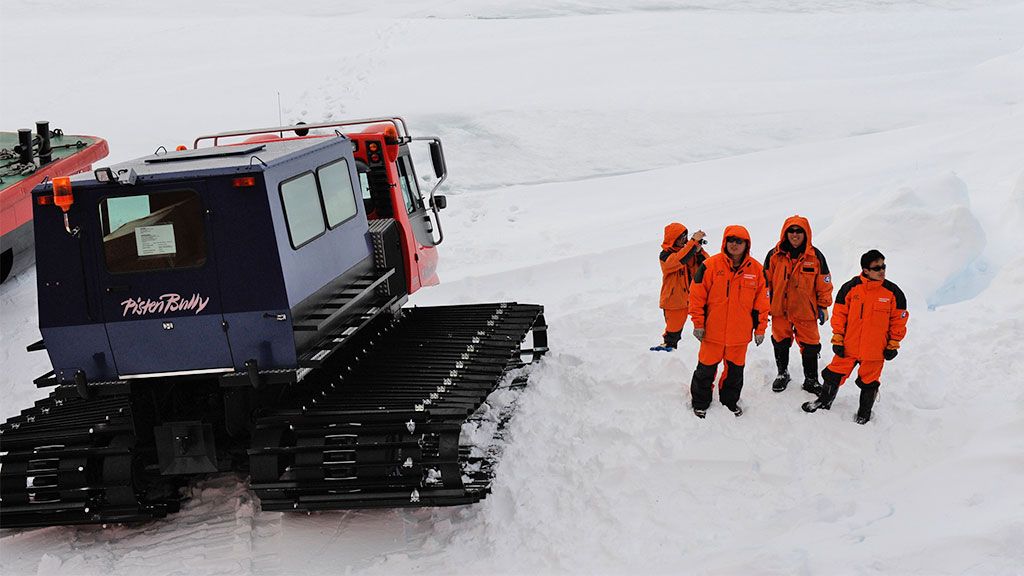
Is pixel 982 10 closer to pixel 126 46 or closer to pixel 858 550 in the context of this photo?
pixel 126 46

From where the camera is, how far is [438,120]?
18.1 metres

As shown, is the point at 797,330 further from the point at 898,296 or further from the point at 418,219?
the point at 418,219

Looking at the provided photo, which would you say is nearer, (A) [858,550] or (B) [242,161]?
(A) [858,550]

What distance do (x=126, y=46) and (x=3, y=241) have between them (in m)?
15.9

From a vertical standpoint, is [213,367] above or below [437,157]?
below

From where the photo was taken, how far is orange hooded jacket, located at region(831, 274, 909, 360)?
22.2 feet

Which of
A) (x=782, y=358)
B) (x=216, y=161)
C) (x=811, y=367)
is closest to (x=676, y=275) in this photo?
(x=782, y=358)

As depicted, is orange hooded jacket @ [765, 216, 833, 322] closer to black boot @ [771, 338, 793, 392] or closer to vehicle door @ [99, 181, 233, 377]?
black boot @ [771, 338, 793, 392]

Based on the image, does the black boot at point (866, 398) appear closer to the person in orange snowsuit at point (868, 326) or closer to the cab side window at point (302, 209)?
the person in orange snowsuit at point (868, 326)

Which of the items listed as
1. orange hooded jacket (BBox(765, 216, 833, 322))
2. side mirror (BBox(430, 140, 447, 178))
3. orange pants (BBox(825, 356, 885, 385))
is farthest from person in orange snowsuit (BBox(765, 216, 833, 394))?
side mirror (BBox(430, 140, 447, 178))

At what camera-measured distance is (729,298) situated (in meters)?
7.01

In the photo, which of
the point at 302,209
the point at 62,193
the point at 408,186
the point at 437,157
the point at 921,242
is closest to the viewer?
the point at 62,193

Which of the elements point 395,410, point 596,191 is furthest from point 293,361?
point 596,191

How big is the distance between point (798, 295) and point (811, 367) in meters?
0.58
